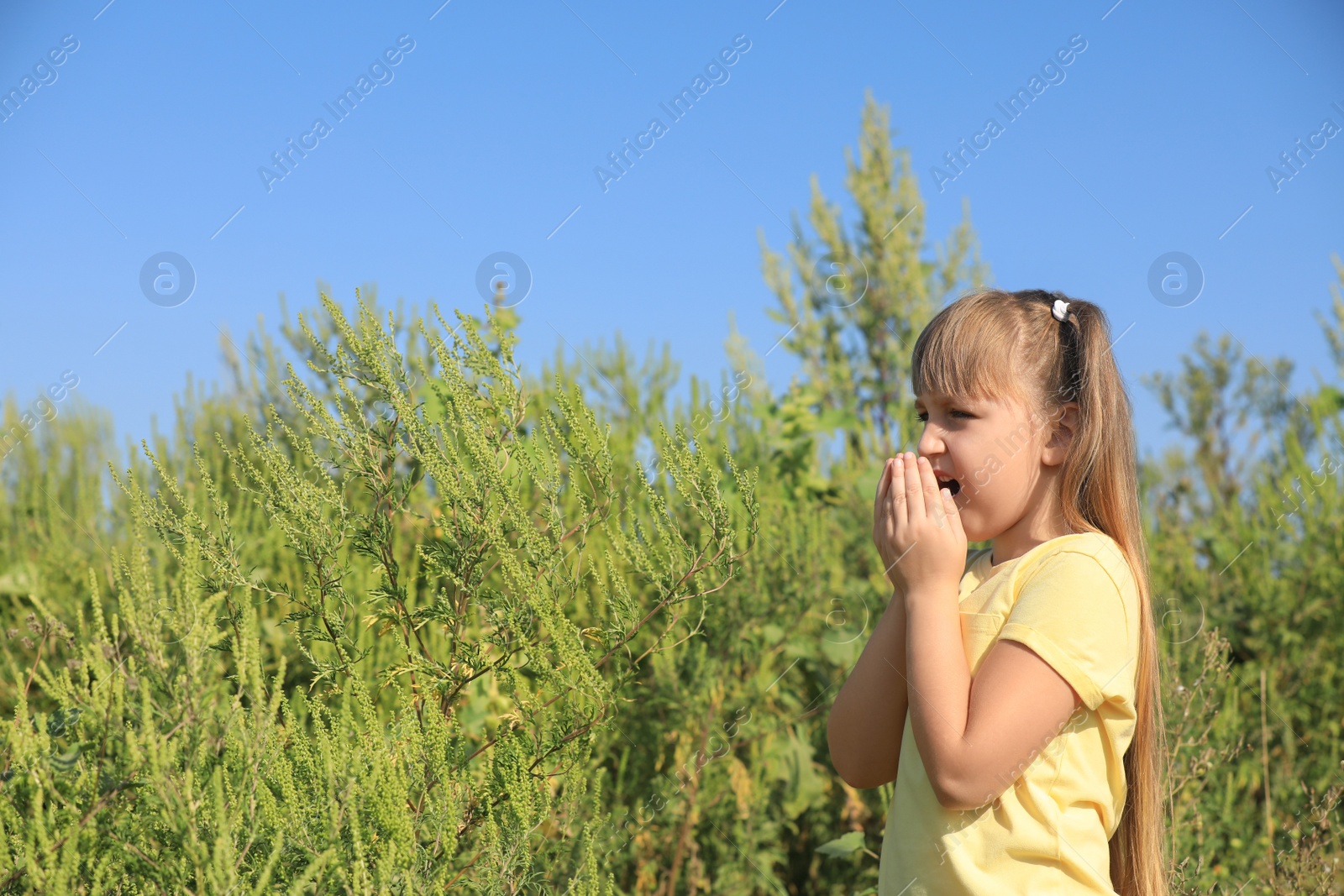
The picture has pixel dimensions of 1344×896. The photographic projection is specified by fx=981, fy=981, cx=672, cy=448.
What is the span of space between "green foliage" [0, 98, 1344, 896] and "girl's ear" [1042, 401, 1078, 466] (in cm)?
61

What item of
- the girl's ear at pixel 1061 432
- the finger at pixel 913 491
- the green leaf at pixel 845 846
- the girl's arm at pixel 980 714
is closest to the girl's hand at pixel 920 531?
the finger at pixel 913 491

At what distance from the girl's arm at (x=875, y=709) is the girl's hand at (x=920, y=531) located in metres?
0.12

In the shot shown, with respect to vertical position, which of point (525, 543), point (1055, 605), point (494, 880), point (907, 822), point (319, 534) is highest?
point (319, 534)

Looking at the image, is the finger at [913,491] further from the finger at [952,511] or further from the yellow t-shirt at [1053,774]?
the yellow t-shirt at [1053,774]

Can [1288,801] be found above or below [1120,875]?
below

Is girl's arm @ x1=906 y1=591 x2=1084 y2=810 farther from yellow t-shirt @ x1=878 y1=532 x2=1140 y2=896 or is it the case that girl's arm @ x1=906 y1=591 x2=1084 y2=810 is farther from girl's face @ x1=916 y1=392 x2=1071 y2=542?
girl's face @ x1=916 y1=392 x2=1071 y2=542

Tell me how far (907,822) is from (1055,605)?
1.59 feet

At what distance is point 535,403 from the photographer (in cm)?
363

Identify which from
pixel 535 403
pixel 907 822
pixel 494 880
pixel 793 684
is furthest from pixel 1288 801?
pixel 494 880

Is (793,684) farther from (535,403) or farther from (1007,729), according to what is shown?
(1007,729)

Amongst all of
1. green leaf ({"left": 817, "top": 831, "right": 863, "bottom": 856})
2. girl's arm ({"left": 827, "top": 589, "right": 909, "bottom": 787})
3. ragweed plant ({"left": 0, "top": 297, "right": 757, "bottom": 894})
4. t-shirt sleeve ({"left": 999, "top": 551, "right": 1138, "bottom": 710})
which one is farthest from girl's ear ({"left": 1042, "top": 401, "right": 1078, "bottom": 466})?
green leaf ({"left": 817, "top": 831, "right": 863, "bottom": 856})

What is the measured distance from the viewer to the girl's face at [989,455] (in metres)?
1.87

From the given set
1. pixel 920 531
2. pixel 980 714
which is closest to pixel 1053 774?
pixel 980 714

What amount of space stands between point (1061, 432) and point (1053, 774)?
0.67m
